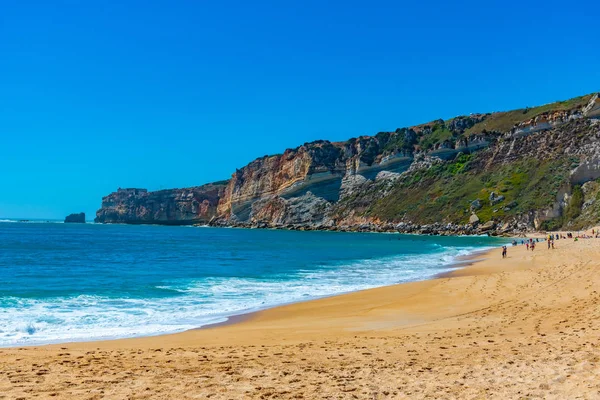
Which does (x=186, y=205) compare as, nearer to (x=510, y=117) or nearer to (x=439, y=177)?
(x=439, y=177)

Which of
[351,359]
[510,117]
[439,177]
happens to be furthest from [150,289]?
[510,117]

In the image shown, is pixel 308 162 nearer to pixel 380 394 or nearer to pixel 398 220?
pixel 398 220

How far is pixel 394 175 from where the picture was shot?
13288 centimetres

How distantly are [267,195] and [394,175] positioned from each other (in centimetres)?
3902

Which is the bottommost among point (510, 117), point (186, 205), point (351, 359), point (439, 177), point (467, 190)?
point (351, 359)

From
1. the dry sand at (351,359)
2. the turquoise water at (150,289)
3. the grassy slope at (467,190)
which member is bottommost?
the turquoise water at (150,289)

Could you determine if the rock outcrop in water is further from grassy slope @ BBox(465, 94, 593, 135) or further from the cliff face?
the cliff face

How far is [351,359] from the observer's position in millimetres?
9375

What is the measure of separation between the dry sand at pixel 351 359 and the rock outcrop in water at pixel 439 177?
235 feet

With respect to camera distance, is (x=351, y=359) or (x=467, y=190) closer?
(x=351, y=359)

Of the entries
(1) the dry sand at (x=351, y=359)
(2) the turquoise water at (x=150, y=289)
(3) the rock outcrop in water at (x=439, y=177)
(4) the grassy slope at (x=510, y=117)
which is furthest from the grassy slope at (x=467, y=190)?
(1) the dry sand at (x=351, y=359)

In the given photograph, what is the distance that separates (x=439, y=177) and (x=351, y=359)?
11803 centimetres

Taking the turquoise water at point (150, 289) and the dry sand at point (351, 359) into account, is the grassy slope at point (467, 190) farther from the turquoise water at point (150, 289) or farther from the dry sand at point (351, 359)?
the dry sand at point (351, 359)

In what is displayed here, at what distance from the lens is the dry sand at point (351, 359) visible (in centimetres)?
721
